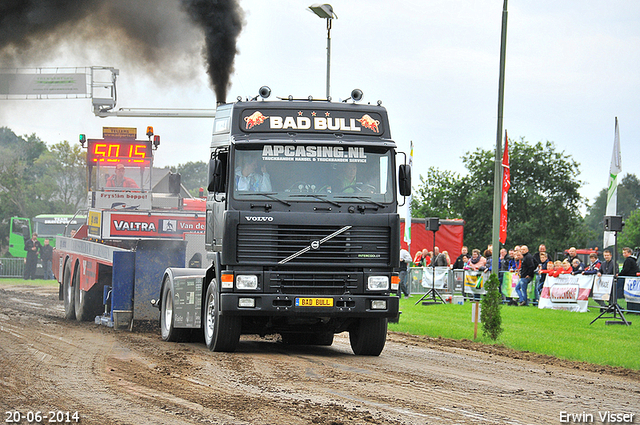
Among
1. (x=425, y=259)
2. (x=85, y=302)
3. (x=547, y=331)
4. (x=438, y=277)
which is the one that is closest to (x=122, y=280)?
(x=85, y=302)

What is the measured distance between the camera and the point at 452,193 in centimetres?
5769

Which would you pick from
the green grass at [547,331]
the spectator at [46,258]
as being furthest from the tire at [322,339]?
the spectator at [46,258]

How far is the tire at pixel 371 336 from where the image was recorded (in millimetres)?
12508

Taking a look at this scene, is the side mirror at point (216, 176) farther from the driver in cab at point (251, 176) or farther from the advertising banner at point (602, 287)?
the advertising banner at point (602, 287)

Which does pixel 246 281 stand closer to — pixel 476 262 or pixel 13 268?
pixel 476 262

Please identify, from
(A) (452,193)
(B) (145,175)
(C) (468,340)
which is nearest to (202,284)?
(C) (468,340)

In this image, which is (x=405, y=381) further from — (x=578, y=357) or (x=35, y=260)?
(x=35, y=260)

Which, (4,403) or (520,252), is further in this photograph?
(520,252)

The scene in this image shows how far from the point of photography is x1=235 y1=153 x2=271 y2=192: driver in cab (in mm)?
11633

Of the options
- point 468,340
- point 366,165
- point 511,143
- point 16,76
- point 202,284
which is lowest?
point 468,340

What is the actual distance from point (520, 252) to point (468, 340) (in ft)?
31.2

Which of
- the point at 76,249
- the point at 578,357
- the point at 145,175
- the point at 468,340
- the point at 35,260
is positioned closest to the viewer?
the point at 578,357

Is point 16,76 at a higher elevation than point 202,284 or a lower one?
higher

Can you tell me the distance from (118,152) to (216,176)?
8288mm
